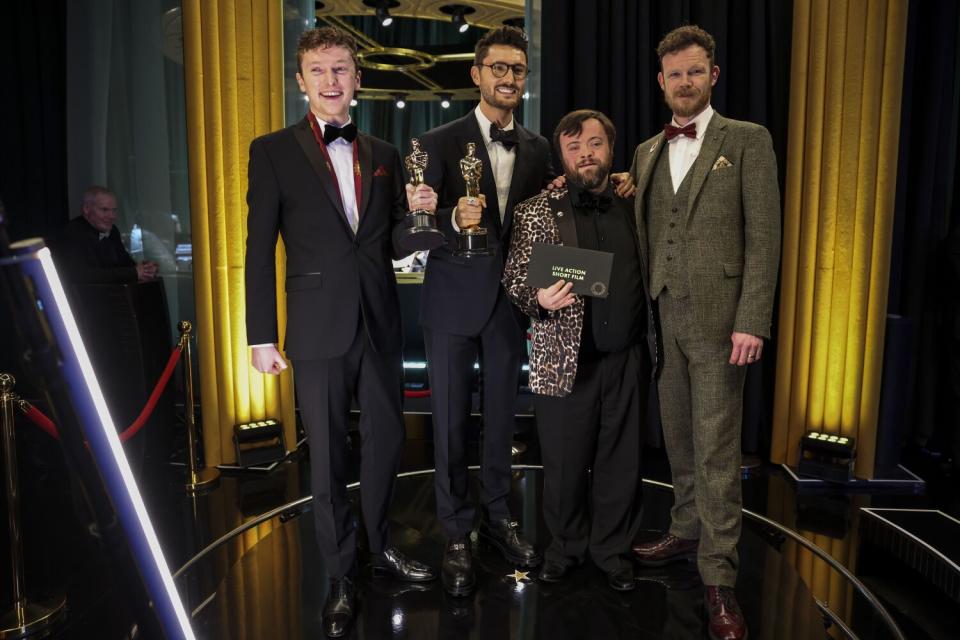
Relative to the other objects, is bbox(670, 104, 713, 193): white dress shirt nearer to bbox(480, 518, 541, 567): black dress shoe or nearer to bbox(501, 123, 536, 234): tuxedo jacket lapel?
bbox(501, 123, 536, 234): tuxedo jacket lapel

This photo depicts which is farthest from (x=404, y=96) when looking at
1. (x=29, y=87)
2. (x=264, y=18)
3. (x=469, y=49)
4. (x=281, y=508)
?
(x=281, y=508)

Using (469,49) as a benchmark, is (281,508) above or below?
below

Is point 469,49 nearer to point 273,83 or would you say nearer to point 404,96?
point 404,96

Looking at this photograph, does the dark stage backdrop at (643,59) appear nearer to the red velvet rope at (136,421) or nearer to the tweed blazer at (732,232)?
the tweed blazer at (732,232)

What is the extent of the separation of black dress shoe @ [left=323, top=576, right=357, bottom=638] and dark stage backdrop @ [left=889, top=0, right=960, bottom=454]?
3848 mm

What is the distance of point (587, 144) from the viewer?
259 centimetres

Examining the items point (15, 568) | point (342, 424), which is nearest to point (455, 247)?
point (342, 424)

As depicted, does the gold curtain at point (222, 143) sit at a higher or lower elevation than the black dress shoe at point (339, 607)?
higher

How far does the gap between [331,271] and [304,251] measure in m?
0.12

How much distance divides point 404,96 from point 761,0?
790 centimetres

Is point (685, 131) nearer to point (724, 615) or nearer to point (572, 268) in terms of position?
point (572, 268)

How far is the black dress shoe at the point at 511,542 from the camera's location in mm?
2990

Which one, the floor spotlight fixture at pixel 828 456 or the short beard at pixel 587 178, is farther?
the floor spotlight fixture at pixel 828 456

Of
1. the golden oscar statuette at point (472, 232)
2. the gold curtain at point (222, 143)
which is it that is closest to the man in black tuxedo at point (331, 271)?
the golden oscar statuette at point (472, 232)
